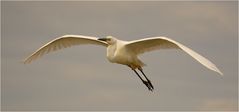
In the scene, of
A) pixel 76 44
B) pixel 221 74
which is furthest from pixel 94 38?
pixel 221 74

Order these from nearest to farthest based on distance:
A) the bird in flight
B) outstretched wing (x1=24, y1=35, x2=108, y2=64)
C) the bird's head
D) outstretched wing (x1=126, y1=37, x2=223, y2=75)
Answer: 1. outstretched wing (x1=126, y1=37, x2=223, y2=75)
2. the bird in flight
3. the bird's head
4. outstretched wing (x1=24, y1=35, x2=108, y2=64)

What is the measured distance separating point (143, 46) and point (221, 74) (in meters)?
5.33

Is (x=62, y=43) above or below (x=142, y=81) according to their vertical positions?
above

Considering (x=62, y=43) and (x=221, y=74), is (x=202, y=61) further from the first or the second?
(x=62, y=43)

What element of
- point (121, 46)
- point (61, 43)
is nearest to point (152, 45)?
point (121, 46)

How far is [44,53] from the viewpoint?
17656mm

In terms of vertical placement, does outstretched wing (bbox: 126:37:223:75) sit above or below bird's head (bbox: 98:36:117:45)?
below

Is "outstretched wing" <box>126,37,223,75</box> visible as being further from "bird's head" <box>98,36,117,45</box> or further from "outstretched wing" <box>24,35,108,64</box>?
"outstretched wing" <box>24,35,108,64</box>

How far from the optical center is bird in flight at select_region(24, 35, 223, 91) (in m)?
15.1

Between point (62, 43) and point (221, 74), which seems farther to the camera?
point (62, 43)

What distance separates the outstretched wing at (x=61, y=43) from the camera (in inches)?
685

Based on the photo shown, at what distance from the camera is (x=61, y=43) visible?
17.7 m

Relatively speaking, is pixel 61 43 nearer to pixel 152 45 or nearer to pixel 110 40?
pixel 110 40

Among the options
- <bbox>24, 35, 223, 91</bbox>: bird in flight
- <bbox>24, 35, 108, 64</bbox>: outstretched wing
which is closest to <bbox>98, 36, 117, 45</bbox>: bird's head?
<bbox>24, 35, 223, 91</bbox>: bird in flight
